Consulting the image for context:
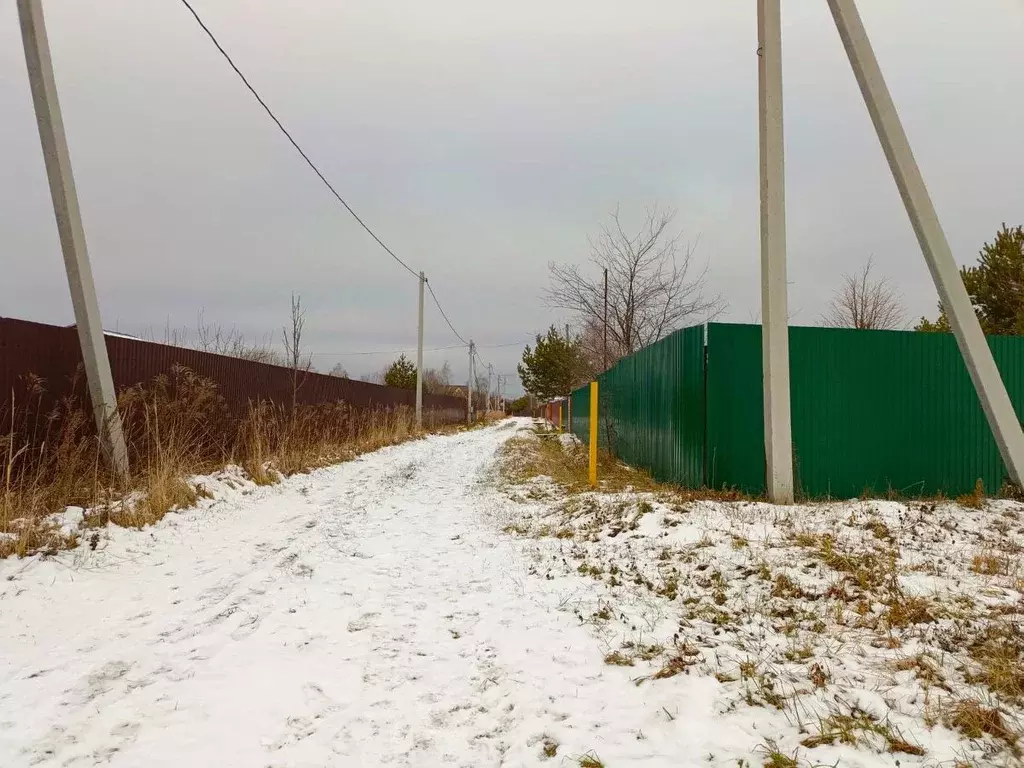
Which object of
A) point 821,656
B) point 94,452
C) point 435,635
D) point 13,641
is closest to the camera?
point 821,656

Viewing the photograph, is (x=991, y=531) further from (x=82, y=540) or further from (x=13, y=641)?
(x=82, y=540)

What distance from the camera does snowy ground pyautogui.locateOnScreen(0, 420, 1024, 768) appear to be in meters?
2.26

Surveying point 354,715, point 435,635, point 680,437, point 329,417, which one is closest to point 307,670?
point 354,715

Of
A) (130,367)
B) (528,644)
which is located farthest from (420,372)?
(528,644)

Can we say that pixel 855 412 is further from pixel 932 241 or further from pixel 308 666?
pixel 308 666

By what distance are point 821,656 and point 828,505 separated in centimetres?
356

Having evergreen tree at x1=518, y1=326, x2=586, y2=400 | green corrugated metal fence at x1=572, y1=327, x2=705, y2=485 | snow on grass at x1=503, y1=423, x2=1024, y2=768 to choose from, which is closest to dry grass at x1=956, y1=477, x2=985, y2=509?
snow on grass at x1=503, y1=423, x2=1024, y2=768

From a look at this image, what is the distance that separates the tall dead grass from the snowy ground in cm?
36

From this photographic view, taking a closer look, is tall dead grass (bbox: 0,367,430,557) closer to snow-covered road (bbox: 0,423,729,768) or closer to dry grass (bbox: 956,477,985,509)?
snow-covered road (bbox: 0,423,729,768)

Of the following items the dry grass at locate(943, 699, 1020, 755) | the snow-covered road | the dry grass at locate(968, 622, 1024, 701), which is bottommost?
the snow-covered road

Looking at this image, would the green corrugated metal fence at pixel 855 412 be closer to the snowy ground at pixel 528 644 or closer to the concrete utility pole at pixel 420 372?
the snowy ground at pixel 528 644

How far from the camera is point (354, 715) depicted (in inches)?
98.3

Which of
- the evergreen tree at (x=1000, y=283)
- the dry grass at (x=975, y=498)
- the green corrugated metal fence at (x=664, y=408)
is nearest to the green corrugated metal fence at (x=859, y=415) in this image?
the green corrugated metal fence at (x=664, y=408)

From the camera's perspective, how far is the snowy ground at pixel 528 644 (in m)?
2.26
